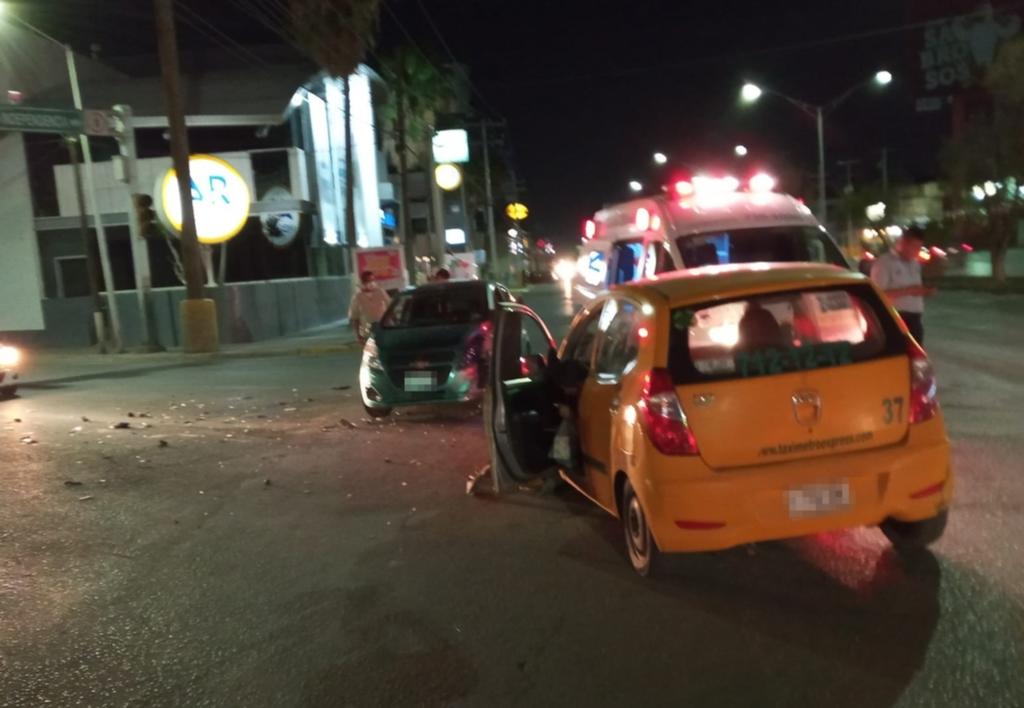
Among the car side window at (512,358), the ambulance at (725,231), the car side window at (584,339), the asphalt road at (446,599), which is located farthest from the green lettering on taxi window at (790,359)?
the ambulance at (725,231)

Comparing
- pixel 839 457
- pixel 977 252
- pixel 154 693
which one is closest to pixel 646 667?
pixel 839 457

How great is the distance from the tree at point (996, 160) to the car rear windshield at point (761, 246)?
24.9 metres

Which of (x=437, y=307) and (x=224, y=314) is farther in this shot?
(x=224, y=314)

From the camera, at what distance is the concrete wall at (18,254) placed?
30.0 meters

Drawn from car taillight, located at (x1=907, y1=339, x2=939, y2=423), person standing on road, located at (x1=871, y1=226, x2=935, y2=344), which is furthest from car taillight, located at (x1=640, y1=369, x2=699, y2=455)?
person standing on road, located at (x1=871, y1=226, x2=935, y2=344)

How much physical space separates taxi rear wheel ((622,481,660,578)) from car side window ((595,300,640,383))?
70 cm

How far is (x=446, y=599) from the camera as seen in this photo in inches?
234

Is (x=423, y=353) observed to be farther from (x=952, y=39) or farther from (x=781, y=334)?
(x=952, y=39)

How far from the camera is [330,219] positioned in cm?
3703

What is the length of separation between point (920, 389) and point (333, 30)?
28.2 m

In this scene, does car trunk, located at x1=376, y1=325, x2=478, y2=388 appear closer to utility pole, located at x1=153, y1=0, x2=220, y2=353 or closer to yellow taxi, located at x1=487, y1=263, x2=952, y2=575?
yellow taxi, located at x1=487, y1=263, x2=952, y2=575

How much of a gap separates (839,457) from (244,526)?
4385mm

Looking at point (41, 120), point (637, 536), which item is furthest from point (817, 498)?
point (41, 120)

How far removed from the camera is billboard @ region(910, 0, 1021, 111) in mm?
56500
